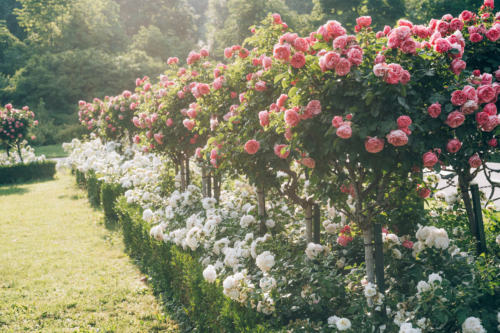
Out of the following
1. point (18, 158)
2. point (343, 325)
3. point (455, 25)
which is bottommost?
point (343, 325)

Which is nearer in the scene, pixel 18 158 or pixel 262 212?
pixel 262 212

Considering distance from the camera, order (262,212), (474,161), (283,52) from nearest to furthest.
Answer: (283,52) → (474,161) → (262,212)

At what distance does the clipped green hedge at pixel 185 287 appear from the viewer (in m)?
2.72

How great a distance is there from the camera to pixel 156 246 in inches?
184

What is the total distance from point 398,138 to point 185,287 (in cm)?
270

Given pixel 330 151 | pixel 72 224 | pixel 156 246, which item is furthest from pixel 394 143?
pixel 72 224

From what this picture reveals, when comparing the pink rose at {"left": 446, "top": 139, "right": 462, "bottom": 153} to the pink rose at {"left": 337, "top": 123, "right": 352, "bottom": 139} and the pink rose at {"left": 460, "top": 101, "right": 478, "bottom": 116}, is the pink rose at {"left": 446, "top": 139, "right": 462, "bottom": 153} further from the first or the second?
the pink rose at {"left": 337, "top": 123, "right": 352, "bottom": 139}

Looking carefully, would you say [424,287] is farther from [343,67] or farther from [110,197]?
[110,197]

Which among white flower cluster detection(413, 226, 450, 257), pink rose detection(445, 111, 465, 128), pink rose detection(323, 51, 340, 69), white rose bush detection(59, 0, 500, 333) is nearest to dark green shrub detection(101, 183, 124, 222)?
white rose bush detection(59, 0, 500, 333)

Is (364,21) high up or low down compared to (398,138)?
up

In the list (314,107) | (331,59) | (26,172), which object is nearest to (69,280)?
(314,107)

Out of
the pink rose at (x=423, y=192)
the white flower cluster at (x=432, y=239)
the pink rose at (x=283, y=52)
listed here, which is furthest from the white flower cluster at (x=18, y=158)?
the white flower cluster at (x=432, y=239)

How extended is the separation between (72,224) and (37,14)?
3425 centimetres

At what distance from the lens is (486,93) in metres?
2.18
